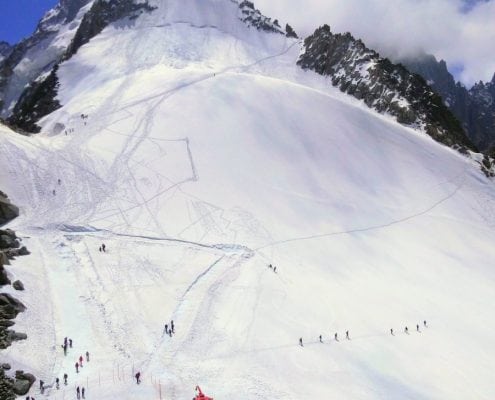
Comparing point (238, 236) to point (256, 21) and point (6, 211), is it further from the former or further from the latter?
point (256, 21)

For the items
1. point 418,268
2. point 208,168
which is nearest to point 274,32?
point 208,168

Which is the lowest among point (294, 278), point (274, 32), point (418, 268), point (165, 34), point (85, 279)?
point (85, 279)

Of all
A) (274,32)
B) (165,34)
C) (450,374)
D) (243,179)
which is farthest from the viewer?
(274,32)

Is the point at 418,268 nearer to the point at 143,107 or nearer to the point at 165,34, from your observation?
the point at 143,107

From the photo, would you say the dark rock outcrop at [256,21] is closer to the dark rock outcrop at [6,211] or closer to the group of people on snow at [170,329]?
the dark rock outcrop at [6,211]

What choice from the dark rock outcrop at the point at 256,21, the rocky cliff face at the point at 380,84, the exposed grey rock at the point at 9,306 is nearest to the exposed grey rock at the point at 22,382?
the exposed grey rock at the point at 9,306

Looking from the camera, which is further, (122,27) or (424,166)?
(122,27)

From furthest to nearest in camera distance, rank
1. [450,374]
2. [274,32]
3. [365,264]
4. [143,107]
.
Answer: [274,32] → [143,107] → [365,264] → [450,374]
